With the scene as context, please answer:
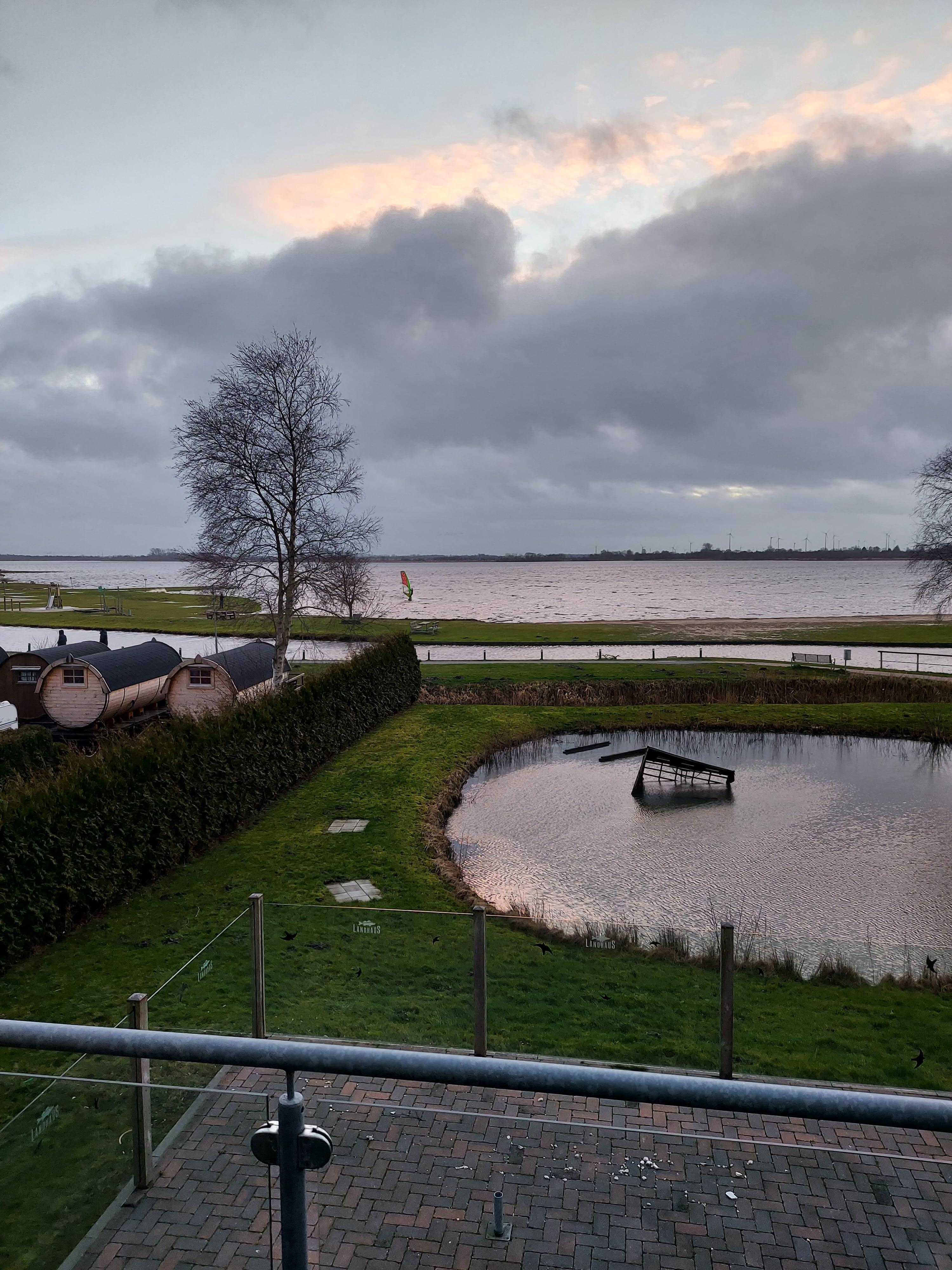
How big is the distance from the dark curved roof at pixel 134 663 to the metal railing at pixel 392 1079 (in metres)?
24.8

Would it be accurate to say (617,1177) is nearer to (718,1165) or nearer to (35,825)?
(718,1165)

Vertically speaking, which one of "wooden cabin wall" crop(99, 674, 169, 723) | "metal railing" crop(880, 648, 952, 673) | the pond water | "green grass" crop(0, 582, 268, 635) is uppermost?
"green grass" crop(0, 582, 268, 635)

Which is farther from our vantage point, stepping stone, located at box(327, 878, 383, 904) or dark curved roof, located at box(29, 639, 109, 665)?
dark curved roof, located at box(29, 639, 109, 665)

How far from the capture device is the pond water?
13594mm

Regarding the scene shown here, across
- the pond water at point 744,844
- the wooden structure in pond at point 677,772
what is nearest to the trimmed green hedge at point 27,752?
the pond water at point 744,844

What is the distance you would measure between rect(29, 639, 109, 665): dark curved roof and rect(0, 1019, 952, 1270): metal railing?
25.4 m

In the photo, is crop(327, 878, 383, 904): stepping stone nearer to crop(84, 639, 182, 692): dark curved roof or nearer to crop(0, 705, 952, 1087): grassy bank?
crop(0, 705, 952, 1087): grassy bank

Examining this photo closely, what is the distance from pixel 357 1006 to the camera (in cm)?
757

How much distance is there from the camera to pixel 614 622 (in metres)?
82.2

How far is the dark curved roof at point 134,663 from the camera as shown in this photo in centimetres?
2512

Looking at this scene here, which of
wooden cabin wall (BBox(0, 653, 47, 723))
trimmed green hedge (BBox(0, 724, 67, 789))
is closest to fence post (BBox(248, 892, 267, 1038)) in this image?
trimmed green hedge (BBox(0, 724, 67, 789))

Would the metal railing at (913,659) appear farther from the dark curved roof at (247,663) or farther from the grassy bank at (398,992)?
the grassy bank at (398,992)

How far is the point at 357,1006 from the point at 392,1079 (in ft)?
20.5

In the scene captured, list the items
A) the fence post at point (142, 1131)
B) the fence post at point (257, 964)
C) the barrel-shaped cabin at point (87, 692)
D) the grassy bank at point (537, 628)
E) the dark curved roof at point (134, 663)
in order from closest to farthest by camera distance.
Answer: the fence post at point (142, 1131) < the fence post at point (257, 964) < the barrel-shaped cabin at point (87, 692) < the dark curved roof at point (134, 663) < the grassy bank at point (537, 628)
